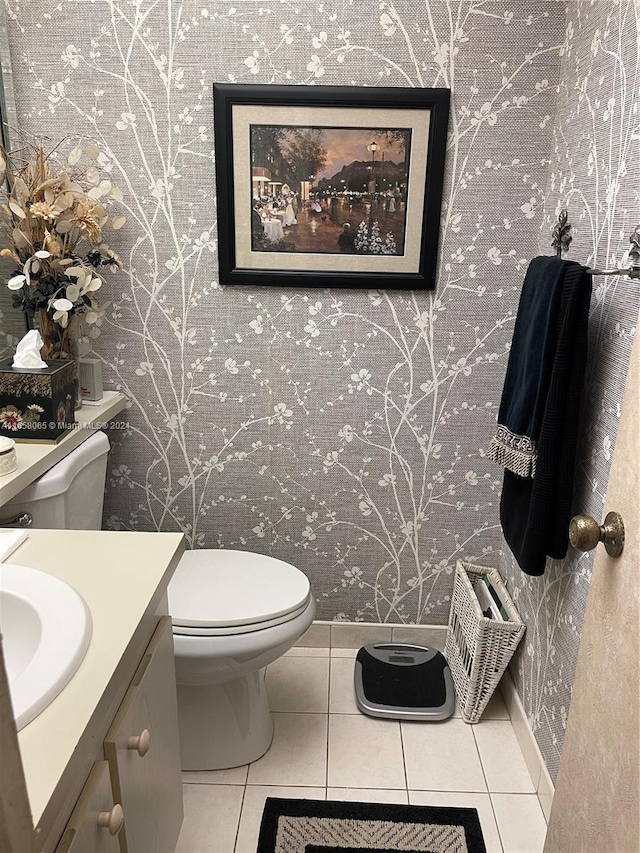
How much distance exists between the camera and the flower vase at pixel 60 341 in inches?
68.9

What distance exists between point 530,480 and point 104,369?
1.26 m

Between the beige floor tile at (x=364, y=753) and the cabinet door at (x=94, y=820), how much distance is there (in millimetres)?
962

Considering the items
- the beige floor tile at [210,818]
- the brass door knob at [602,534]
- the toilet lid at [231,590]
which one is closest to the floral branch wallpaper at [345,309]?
the toilet lid at [231,590]

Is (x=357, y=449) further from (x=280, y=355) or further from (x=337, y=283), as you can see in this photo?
(x=337, y=283)

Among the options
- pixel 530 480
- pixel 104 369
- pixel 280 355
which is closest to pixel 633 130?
pixel 530 480

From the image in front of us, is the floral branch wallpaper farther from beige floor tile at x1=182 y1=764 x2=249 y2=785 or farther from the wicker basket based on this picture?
beige floor tile at x1=182 y1=764 x2=249 y2=785

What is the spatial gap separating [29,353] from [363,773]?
53.8 inches

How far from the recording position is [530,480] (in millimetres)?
1684

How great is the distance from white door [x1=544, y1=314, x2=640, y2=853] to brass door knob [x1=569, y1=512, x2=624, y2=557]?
1cm

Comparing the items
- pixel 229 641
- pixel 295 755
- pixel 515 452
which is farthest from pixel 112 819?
pixel 515 452

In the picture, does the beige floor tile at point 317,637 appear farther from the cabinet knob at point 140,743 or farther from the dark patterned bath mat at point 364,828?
the cabinet knob at point 140,743

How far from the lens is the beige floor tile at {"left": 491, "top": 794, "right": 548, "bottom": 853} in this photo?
5.16ft

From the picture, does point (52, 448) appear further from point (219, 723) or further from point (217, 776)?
point (217, 776)

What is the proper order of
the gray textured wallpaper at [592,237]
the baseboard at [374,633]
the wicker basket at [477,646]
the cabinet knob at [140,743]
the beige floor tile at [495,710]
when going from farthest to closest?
the baseboard at [374,633] < the beige floor tile at [495,710] < the wicker basket at [477,646] < the gray textured wallpaper at [592,237] < the cabinet knob at [140,743]
